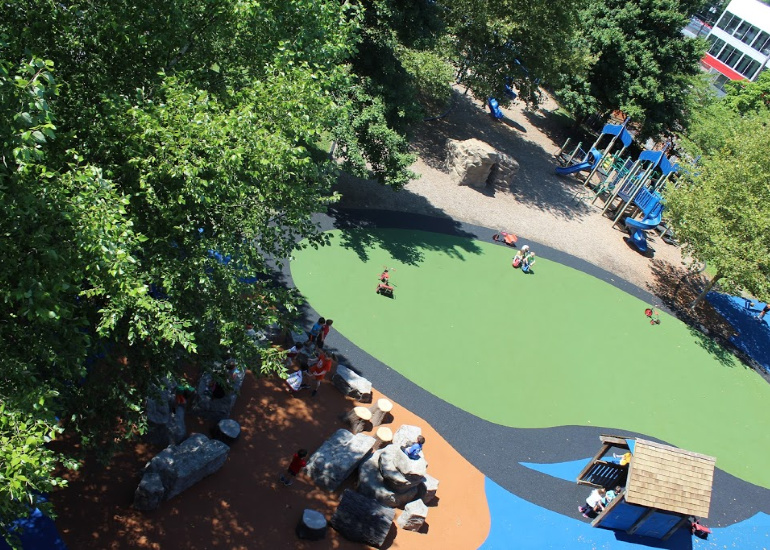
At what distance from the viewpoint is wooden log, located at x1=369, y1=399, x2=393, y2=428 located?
50.2ft

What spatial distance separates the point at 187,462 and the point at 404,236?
569 inches

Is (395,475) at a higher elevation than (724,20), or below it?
below

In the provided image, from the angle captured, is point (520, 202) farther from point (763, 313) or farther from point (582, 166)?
point (763, 313)

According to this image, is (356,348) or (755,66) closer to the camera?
(356,348)

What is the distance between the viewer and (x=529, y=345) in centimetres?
2081

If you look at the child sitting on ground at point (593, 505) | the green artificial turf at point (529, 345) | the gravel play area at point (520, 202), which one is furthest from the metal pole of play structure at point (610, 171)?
the child sitting on ground at point (593, 505)

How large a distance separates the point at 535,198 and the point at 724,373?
12777 mm

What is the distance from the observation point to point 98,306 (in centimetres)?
934

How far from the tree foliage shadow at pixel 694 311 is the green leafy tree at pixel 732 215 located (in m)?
0.96

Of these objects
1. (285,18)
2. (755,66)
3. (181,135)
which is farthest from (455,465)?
(755,66)

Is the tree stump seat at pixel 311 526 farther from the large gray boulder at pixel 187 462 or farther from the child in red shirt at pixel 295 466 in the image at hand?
the large gray boulder at pixel 187 462

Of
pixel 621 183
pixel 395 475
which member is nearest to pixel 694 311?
pixel 621 183

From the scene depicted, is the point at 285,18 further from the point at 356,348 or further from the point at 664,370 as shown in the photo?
the point at 664,370

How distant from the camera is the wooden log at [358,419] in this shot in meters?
14.8
